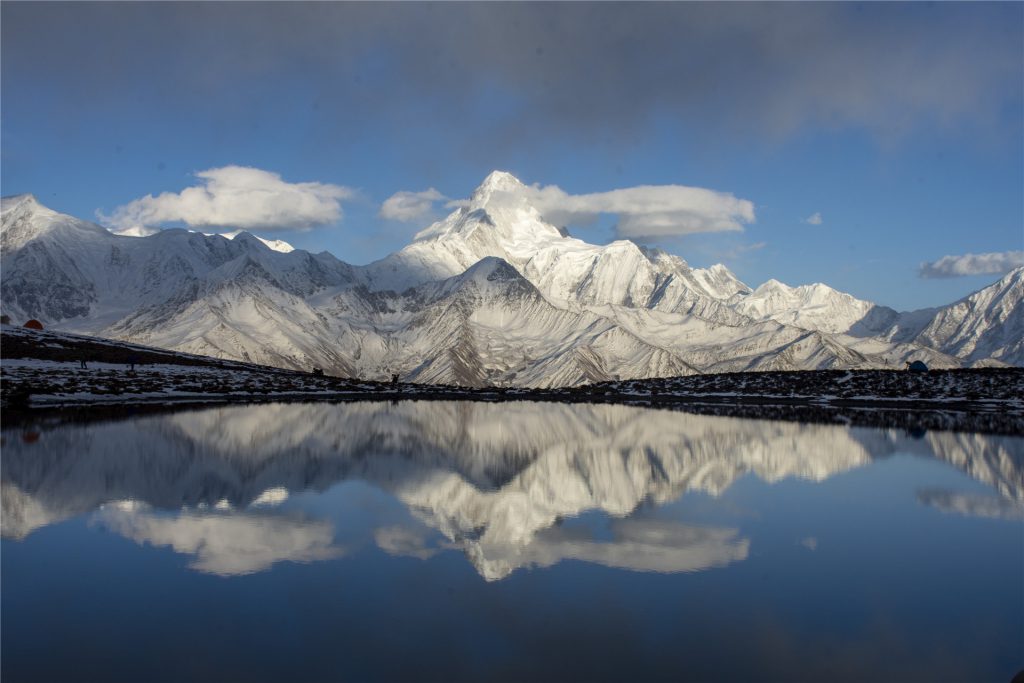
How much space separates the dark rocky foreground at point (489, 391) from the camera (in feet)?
215

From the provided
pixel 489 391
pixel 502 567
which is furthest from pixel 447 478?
pixel 489 391

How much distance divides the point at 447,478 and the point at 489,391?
296ft

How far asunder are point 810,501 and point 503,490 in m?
10.5

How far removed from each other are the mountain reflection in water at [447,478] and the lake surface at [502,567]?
0.17 meters

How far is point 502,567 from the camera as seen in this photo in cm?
1858

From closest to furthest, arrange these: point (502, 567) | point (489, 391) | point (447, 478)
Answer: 1. point (502, 567)
2. point (447, 478)
3. point (489, 391)

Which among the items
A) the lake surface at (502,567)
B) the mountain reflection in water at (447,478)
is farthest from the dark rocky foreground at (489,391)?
the lake surface at (502,567)

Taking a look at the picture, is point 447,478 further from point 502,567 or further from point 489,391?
point 489,391

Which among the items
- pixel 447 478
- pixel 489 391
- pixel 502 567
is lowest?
pixel 502 567

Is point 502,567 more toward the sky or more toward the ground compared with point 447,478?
more toward the ground

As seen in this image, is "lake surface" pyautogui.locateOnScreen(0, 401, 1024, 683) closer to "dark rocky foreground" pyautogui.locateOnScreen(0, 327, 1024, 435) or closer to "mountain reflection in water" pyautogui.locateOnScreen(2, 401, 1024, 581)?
"mountain reflection in water" pyautogui.locateOnScreen(2, 401, 1024, 581)

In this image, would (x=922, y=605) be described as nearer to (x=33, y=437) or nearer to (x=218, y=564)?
(x=218, y=564)

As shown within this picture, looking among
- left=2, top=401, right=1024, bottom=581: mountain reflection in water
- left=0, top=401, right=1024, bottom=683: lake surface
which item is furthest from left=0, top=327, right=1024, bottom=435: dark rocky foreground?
left=0, top=401, right=1024, bottom=683: lake surface

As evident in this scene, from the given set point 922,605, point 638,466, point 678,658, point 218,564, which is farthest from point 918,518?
point 218,564
